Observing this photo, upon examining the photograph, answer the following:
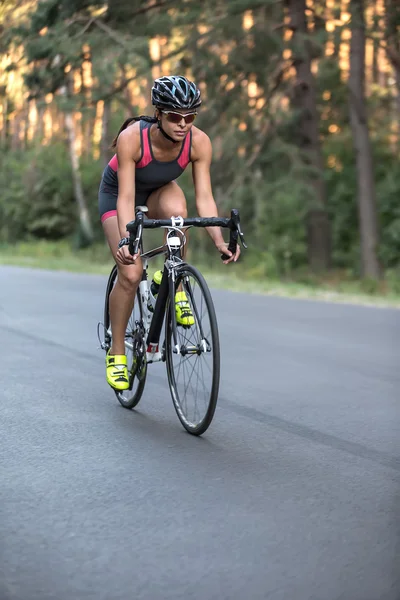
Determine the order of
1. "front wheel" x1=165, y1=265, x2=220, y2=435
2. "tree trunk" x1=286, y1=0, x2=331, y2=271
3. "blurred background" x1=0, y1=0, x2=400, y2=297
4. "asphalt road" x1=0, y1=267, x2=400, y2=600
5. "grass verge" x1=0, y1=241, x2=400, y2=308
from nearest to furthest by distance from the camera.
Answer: "asphalt road" x1=0, y1=267, x2=400, y2=600 → "front wheel" x1=165, y1=265, x2=220, y2=435 → "grass verge" x1=0, y1=241, x2=400, y2=308 → "blurred background" x1=0, y1=0, x2=400, y2=297 → "tree trunk" x1=286, y1=0, x2=331, y2=271

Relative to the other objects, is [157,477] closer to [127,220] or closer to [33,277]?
[127,220]

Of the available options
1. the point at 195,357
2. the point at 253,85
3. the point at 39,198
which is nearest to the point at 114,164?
the point at 195,357

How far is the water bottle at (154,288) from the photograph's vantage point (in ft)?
21.6

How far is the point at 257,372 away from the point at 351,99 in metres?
17.2

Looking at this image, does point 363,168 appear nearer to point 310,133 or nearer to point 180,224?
point 310,133

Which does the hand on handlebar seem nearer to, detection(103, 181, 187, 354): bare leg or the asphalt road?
detection(103, 181, 187, 354): bare leg

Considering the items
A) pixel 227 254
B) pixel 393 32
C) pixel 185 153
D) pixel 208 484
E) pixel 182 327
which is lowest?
pixel 208 484

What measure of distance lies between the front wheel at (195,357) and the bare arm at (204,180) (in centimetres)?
32

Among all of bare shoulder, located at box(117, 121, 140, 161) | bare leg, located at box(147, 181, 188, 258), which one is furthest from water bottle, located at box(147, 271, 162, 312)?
bare shoulder, located at box(117, 121, 140, 161)

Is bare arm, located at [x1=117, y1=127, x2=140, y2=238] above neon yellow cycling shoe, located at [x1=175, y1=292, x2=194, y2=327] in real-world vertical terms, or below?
above

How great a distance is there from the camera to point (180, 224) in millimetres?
6082

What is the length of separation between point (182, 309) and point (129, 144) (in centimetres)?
96

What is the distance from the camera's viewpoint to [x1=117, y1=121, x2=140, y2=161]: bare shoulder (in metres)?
6.15

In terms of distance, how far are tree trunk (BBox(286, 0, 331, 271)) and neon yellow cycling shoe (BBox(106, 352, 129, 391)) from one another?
693 inches
